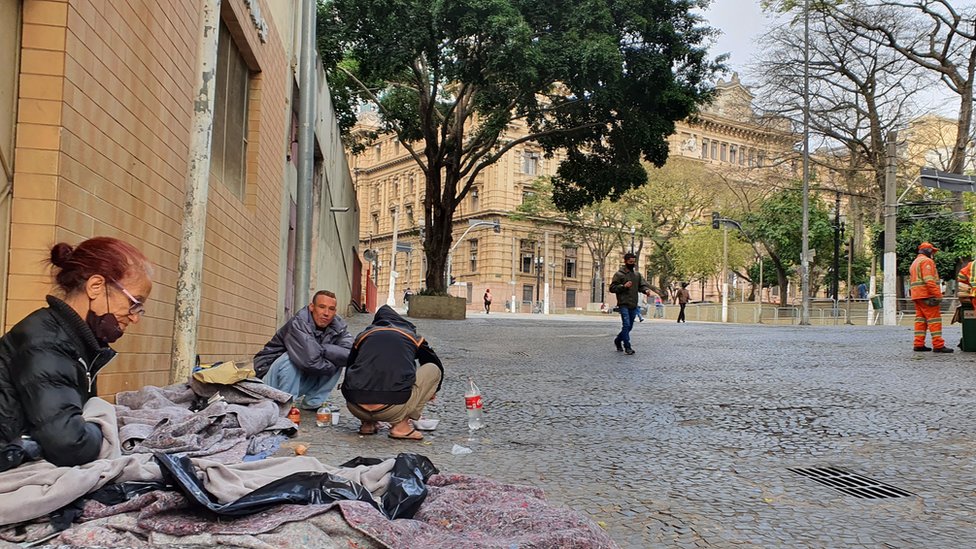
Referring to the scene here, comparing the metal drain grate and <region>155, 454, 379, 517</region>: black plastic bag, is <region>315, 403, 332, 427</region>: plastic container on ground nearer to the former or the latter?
<region>155, 454, 379, 517</region>: black plastic bag

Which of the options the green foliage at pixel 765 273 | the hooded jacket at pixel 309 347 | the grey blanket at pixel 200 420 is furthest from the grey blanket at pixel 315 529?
the green foliage at pixel 765 273

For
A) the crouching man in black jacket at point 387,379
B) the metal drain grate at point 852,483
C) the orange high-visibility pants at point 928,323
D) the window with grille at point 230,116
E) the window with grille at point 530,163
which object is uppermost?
the window with grille at point 530,163

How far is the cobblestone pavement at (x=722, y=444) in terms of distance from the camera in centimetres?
391

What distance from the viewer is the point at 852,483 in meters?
4.73

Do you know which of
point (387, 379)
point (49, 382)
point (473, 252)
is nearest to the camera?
point (49, 382)

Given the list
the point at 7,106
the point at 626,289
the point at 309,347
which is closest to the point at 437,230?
the point at 626,289

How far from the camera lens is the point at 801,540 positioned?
362 centimetres

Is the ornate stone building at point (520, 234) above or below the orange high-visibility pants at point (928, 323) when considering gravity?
above

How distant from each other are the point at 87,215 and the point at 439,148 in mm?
→ 21740

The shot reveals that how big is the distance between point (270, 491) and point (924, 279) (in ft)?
40.1

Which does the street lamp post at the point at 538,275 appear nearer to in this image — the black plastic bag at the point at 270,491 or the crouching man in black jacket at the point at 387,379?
the crouching man in black jacket at the point at 387,379

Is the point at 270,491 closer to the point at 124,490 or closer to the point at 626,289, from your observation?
the point at 124,490

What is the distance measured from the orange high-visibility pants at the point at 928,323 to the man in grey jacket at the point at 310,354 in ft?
34.0

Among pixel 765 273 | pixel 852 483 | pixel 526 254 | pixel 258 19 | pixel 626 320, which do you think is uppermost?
pixel 526 254
